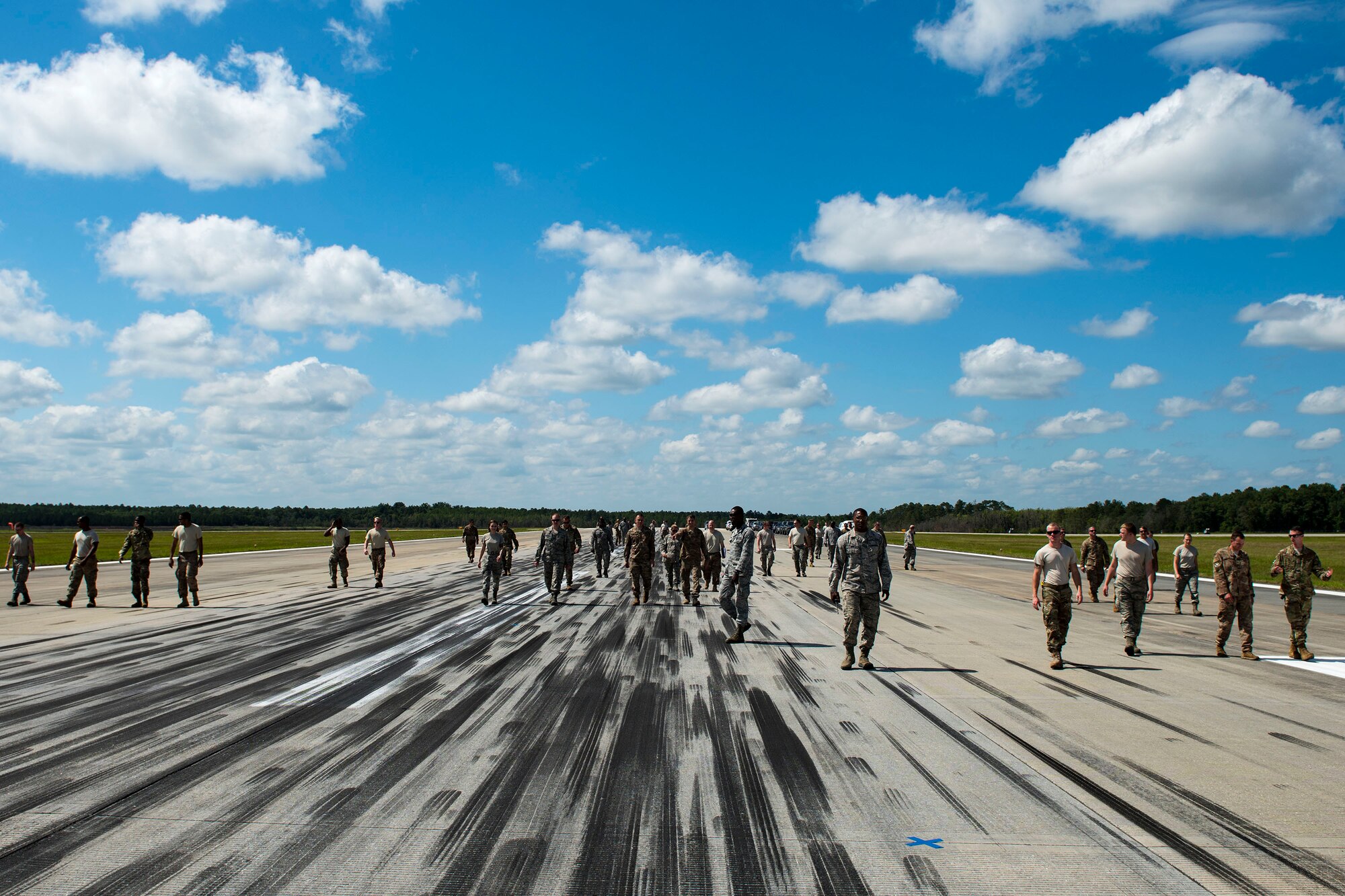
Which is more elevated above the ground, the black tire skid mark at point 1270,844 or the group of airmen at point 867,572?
the group of airmen at point 867,572

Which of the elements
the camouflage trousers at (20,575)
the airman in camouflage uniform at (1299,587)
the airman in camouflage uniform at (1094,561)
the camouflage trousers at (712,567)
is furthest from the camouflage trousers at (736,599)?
the camouflage trousers at (20,575)

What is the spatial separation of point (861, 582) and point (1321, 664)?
7.28 metres

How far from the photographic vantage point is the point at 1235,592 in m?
11.6

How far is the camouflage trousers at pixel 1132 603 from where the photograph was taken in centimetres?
1155

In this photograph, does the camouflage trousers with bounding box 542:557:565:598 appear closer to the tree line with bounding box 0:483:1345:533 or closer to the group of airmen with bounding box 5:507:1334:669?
the group of airmen with bounding box 5:507:1334:669

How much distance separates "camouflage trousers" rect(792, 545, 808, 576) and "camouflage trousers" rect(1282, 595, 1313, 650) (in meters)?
17.5

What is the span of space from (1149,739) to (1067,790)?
2107 millimetres

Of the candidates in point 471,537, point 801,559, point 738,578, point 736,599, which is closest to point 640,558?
point 736,599

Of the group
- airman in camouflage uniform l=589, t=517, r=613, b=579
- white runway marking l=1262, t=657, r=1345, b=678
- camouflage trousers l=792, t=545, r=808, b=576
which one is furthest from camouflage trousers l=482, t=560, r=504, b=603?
camouflage trousers l=792, t=545, r=808, b=576

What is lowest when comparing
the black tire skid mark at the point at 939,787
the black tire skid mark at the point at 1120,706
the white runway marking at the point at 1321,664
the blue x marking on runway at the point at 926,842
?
the white runway marking at the point at 1321,664

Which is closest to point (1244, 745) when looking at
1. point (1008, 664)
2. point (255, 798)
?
point (1008, 664)

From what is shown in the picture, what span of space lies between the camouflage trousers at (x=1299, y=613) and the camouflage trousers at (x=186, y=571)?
793 inches

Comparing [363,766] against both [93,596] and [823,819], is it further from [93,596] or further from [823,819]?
[93,596]

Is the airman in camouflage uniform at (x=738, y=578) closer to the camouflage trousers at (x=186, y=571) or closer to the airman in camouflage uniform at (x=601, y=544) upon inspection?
the camouflage trousers at (x=186, y=571)
